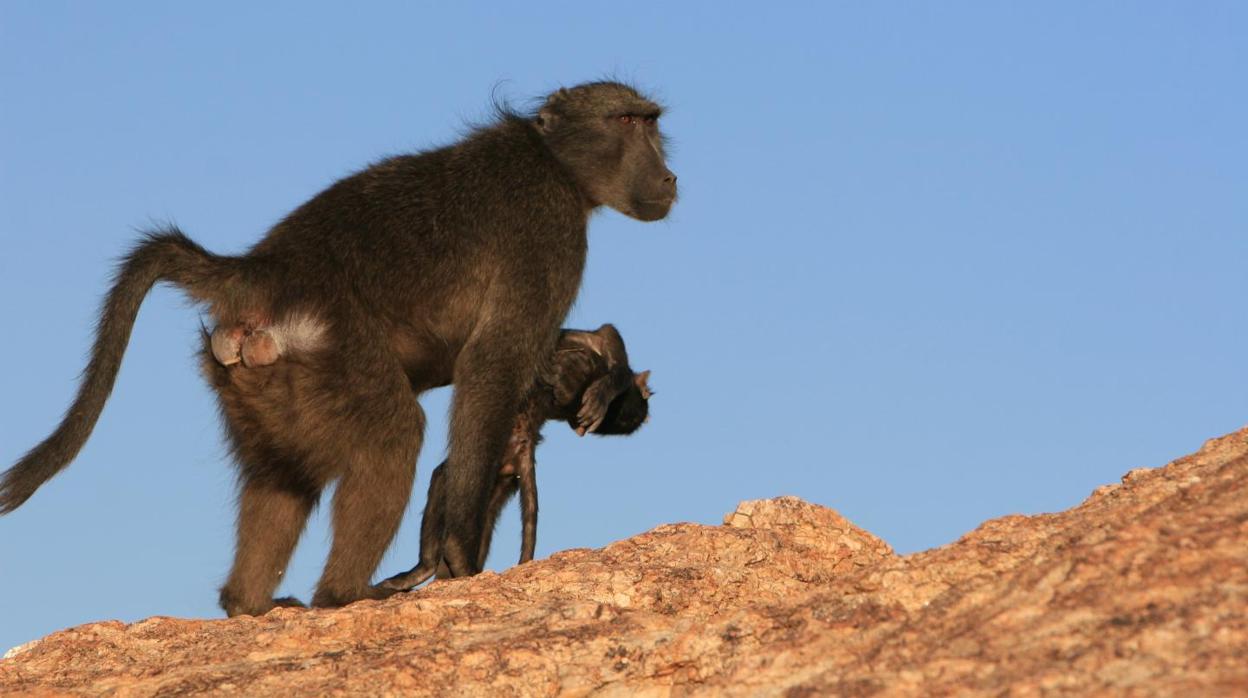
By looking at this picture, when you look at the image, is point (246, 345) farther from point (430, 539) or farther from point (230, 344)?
point (430, 539)

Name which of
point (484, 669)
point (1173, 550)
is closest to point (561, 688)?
point (484, 669)

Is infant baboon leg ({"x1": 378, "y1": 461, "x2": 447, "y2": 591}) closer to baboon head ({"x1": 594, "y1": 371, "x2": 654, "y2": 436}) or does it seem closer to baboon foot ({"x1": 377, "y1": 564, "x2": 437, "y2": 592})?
baboon foot ({"x1": 377, "y1": 564, "x2": 437, "y2": 592})

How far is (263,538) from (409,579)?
2.05 feet

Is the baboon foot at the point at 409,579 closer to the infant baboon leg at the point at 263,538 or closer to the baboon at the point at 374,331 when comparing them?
the baboon at the point at 374,331

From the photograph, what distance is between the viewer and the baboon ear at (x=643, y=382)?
7.66 m

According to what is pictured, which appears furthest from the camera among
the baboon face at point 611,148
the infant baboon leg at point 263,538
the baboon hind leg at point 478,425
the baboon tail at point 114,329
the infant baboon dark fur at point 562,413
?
the baboon face at point 611,148

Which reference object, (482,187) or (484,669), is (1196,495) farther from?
(482,187)

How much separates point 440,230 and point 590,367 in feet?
4.26

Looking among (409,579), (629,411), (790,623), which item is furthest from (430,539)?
(790,623)

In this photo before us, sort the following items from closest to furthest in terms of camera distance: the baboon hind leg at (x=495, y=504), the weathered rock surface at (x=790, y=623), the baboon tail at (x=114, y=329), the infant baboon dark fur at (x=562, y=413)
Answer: the weathered rock surface at (x=790, y=623) < the baboon tail at (x=114, y=329) < the infant baboon dark fur at (x=562, y=413) < the baboon hind leg at (x=495, y=504)

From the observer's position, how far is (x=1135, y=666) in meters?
2.44

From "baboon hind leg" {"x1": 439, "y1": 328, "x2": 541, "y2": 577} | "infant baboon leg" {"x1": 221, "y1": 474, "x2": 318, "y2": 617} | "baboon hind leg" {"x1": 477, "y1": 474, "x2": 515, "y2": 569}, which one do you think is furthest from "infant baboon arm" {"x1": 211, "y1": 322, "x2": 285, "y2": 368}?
"baboon hind leg" {"x1": 477, "y1": 474, "x2": 515, "y2": 569}

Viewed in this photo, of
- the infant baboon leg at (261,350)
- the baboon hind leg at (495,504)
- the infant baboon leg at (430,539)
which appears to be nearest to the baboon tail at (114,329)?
the infant baboon leg at (261,350)

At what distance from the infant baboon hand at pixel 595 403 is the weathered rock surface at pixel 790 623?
1943 mm
